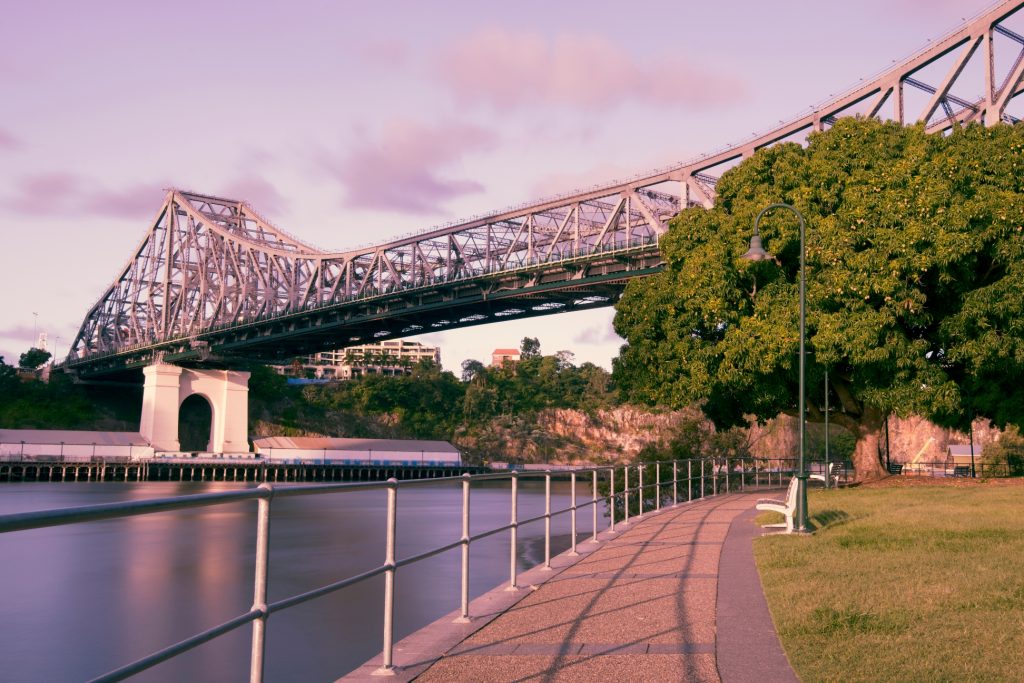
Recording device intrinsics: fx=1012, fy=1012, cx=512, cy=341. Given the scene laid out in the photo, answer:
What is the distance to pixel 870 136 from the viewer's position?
33125 millimetres

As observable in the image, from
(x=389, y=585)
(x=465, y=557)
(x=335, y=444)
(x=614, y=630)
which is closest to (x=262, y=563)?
(x=389, y=585)

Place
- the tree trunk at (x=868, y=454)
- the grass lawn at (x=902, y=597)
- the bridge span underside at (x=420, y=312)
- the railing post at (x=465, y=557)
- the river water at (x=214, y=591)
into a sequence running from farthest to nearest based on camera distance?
the bridge span underside at (x=420, y=312) < the tree trunk at (x=868, y=454) < the river water at (x=214, y=591) < the railing post at (x=465, y=557) < the grass lawn at (x=902, y=597)

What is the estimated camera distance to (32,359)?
140 m

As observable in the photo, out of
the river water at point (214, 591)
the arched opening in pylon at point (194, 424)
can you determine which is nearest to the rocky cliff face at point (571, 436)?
the arched opening in pylon at point (194, 424)

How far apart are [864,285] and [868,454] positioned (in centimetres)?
801

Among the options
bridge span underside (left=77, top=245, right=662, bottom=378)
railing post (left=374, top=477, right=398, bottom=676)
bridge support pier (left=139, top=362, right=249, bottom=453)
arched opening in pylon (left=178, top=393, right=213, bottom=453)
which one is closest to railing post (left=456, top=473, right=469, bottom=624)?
railing post (left=374, top=477, right=398, bottom=676)

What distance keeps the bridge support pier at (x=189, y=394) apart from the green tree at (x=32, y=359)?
4352 centimetres

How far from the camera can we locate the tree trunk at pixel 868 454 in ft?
113

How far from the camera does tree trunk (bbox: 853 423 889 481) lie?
113ft

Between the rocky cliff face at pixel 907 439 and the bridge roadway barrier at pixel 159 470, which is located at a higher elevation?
the rocky cliff face at pixel 907 439

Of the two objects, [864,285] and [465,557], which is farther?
[864,285]

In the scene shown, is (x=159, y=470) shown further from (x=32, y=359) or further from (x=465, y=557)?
(x=465, y=557)

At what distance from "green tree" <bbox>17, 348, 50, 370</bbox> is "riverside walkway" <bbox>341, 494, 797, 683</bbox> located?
141 meters

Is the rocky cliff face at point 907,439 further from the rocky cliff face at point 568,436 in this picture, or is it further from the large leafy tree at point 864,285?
the large leafy tree at point 864,285
